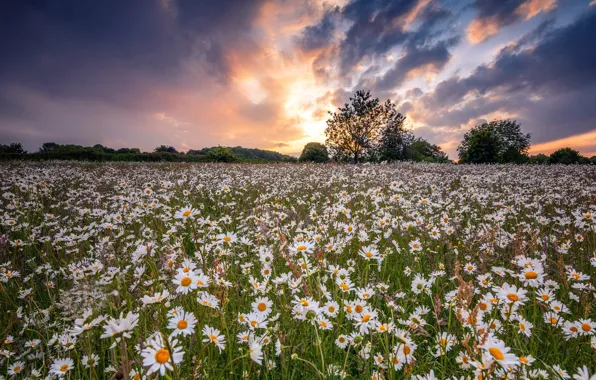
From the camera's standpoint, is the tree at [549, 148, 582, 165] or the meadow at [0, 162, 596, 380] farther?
the tree at [549, 148, 582, 165]

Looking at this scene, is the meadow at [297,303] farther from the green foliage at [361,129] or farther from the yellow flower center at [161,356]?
the green foliage at [361,129]

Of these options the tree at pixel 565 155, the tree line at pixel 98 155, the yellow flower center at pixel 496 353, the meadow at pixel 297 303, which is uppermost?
the tree at pixel 565 155

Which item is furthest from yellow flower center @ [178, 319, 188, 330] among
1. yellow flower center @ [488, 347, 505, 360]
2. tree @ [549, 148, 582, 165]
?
tree @ [549, 148, 582, 165]

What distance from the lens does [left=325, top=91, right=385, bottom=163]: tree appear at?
48.6m

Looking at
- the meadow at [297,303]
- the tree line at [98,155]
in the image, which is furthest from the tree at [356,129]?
the meadow at [297,303]

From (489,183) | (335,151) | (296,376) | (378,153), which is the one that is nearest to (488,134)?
(378,153)

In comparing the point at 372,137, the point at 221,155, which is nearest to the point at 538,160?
the point at 372,137

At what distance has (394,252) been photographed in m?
4.56

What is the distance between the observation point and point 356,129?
1927 inches

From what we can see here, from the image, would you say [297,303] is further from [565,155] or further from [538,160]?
[538,160]

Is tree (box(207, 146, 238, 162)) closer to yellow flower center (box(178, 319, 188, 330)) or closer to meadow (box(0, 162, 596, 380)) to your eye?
meadow (box(0, 162, 596, 380))

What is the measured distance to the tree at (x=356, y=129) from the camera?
159 feet

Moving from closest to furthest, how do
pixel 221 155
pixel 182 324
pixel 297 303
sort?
pixel 182 324 < pixel 297 303 < pixel 221 155

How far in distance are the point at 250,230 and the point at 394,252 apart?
239cm
